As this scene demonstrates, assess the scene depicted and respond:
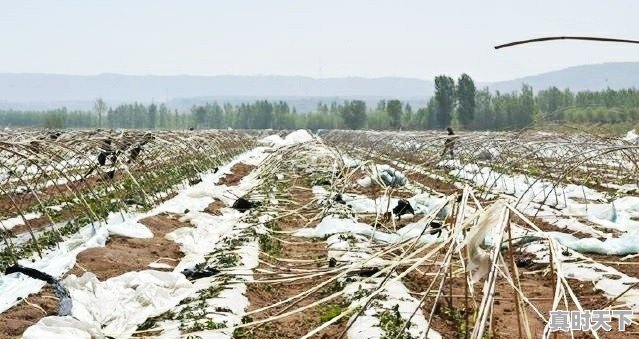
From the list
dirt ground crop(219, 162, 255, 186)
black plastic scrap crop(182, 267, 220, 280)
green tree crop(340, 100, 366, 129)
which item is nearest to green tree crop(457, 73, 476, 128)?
green tree crop(340, 100, 366, 129)

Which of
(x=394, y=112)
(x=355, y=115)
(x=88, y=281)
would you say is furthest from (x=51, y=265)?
(x=355, y=115)

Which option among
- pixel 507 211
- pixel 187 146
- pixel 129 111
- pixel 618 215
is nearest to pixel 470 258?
pixel 507 211

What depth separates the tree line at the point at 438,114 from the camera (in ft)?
184

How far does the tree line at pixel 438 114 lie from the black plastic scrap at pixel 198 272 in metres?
28.0

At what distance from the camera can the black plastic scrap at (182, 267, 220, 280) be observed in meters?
6.03

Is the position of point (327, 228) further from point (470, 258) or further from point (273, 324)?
point (470, 258)

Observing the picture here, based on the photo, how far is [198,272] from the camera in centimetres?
605

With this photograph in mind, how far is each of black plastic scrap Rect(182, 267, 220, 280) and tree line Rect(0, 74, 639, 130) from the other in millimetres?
27987

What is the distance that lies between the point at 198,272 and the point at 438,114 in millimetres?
59582

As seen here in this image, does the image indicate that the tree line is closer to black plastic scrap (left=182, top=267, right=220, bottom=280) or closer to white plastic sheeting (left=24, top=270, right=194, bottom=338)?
black plastic scrap (left=182, top=267, right=220, bottom=280)

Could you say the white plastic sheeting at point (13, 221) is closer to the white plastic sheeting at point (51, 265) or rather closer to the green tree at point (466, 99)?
the white plastic sheeting at point (51, 265)

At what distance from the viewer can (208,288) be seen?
5574mm

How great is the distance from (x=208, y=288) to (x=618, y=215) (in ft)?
22.2

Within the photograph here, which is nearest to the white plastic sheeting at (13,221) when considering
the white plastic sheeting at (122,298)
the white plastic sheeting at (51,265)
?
the white plastic sheeting at (51,265)
